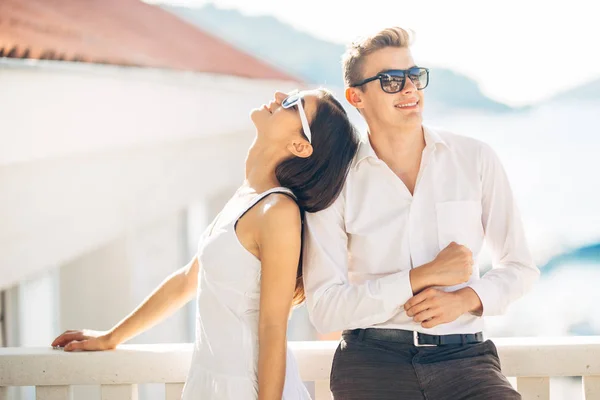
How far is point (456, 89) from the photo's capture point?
3002cm

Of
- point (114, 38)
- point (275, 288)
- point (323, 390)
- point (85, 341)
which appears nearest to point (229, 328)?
point (275, 288)

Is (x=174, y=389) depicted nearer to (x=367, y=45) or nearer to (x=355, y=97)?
(x=355, y=97)

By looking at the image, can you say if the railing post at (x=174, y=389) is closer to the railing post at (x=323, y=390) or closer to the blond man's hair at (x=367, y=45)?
the railing post at (x=323, y=390)

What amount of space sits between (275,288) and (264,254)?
0.32ft

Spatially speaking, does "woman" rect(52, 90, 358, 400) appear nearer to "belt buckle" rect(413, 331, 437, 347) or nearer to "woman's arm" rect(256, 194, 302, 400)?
"woman's arm" rect(256, 194, 302, 400)

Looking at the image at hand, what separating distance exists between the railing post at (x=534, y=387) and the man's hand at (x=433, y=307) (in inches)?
12.6

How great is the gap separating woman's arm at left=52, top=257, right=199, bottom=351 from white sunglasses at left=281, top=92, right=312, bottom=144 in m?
0.55

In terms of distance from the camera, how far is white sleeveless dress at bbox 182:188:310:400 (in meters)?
2.24

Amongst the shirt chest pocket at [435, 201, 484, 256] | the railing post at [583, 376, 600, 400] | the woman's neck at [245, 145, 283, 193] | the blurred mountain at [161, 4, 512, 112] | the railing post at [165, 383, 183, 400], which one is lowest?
the railing post at [583, 376, 600, 400]

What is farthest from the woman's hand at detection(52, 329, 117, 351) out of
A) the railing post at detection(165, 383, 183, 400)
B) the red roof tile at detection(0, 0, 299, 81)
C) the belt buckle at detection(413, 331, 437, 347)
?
the red roof tile at detection(0, 0, 299, 81)

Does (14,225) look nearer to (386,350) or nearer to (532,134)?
(386,350)

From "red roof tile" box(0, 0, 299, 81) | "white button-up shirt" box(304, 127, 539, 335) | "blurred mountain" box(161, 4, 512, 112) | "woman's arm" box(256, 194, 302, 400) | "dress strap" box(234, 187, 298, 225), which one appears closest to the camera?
"woman's arm" box(256, 194, 302, 400)

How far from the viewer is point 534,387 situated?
2.44m

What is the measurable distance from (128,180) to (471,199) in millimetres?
3812
